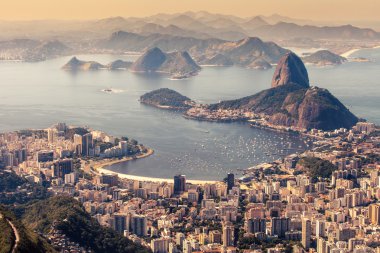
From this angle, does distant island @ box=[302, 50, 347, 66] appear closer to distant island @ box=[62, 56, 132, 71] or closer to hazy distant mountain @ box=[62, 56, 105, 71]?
distant island @ box=[62, 56, 132, 71]

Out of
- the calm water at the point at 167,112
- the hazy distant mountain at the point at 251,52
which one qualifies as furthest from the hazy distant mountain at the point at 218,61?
the calm water at the point at 167,112

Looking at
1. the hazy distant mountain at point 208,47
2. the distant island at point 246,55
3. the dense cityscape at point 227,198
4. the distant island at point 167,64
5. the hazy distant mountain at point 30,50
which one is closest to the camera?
the dense cityscape at point 227,198

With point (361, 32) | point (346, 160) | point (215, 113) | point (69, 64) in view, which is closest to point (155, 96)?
point (215, 113)

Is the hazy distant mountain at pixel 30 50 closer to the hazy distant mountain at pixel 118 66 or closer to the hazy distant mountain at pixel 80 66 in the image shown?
the hazy distant mountain at pixel 80 66

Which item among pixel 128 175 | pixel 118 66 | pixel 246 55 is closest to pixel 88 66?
pixel 118 66

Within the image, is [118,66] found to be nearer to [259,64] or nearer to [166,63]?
[166,63]
